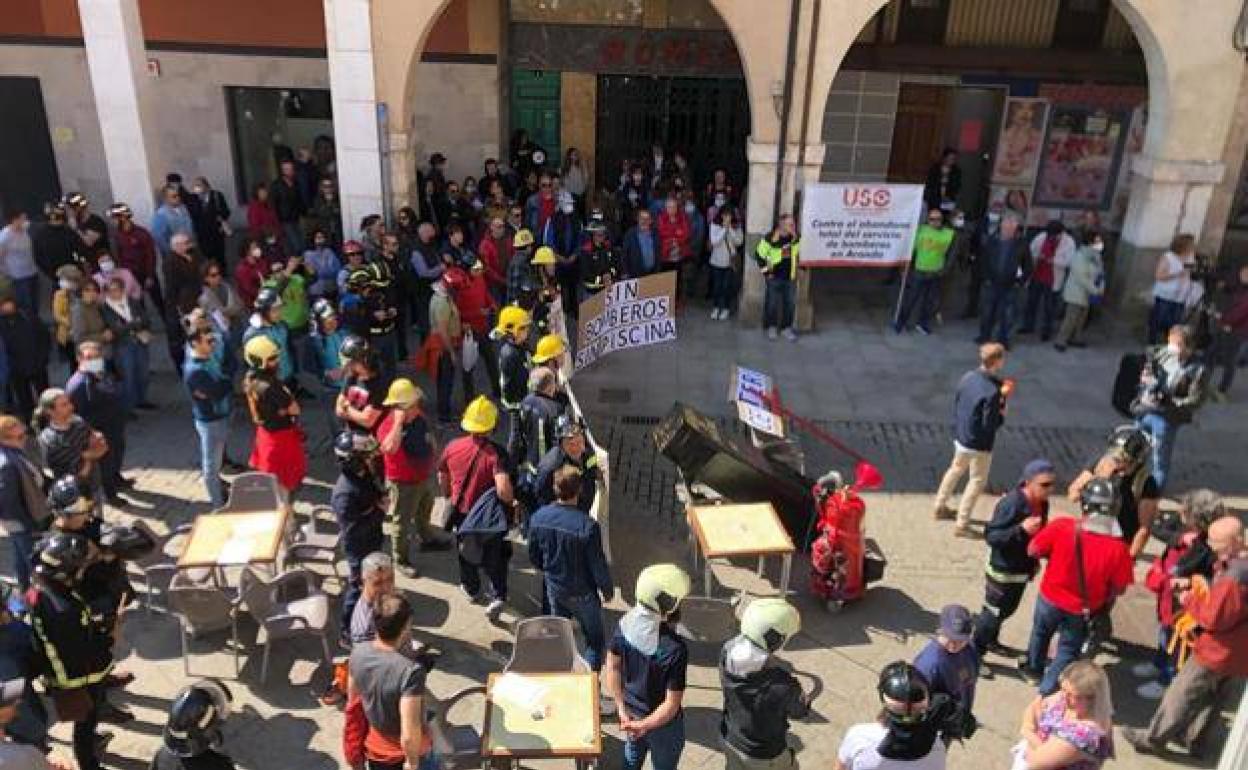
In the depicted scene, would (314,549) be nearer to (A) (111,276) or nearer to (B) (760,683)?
(B) (760,683)

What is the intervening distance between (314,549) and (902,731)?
184 inches

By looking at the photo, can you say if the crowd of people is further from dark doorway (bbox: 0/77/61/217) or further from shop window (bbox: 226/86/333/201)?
dark doorway (bbox: 0/77/61/217)

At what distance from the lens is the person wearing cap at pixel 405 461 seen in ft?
25.5

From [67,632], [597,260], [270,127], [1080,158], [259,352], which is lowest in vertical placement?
[67,632]

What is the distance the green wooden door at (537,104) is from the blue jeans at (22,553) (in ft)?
37.6

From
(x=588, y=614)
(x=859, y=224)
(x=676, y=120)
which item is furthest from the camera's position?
(x=676, y=120)

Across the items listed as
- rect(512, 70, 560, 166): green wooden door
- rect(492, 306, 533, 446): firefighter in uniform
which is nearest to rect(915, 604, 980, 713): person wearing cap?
rect(492, 306, 533, 446): firefighter in uniform

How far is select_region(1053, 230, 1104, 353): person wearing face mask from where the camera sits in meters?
12.5

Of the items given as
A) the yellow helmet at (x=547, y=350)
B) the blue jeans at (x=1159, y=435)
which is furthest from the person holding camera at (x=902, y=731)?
the blue jeans at (x=1159, y=435)

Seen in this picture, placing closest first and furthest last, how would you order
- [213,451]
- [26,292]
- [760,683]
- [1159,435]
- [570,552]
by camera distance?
[760,683] < [570,552] < [213,451] < [1159,435] < [26,292]

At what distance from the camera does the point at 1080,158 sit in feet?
54.9

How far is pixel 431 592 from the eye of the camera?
811 cm

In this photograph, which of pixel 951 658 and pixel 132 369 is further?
pixel 132 369

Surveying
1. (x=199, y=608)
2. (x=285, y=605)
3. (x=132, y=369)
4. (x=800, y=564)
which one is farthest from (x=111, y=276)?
(x=800, y=564)
